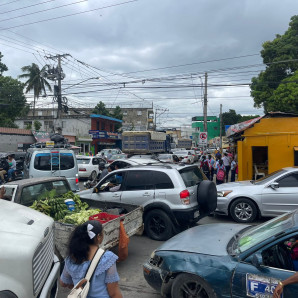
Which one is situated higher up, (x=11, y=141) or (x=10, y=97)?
(x=10, y=97)

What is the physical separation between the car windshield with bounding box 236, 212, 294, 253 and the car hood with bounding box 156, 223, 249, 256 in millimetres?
213

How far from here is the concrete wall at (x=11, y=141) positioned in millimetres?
27297

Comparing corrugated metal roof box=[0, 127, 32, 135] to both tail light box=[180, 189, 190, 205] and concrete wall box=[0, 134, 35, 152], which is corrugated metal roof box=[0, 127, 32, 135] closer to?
concrete wall box=[0, 134, 35, 152]

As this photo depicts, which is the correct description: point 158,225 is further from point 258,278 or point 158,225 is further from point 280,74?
point 280,74

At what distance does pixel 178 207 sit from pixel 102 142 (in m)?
34.5

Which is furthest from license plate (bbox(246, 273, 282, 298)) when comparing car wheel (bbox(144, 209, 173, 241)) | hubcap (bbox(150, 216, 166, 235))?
hubcap (bbox(150, 216, 166, 235))

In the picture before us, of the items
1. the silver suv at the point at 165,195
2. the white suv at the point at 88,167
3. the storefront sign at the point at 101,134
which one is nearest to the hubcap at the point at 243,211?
the silver suv at the point at 165,195

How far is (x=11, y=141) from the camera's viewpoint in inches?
1107

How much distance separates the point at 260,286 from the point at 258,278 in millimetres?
76

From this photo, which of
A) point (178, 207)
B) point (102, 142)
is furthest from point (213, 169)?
point (102, 142)

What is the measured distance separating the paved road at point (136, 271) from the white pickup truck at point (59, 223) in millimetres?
513

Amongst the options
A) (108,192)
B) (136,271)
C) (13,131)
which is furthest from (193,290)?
(13,131)

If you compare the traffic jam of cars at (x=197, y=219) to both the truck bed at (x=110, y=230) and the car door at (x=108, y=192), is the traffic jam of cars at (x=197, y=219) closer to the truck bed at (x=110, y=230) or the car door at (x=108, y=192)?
the car door at (x=108, y=192)

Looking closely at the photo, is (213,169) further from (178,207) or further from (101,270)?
(101,270)
